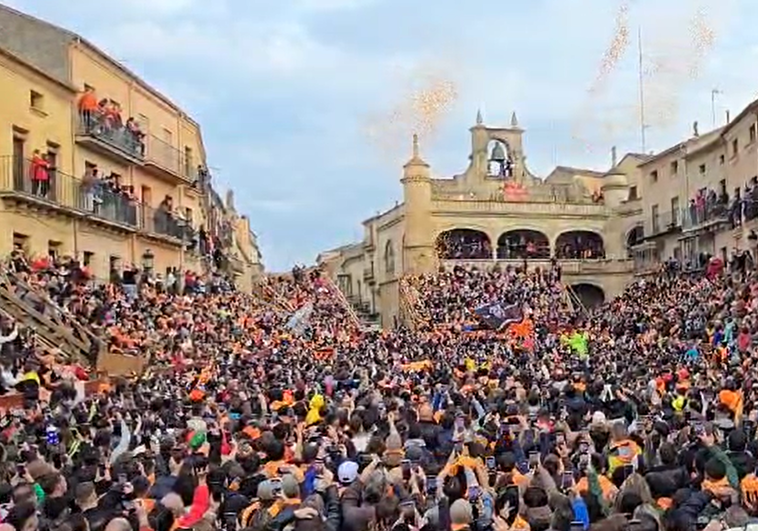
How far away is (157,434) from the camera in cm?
1302

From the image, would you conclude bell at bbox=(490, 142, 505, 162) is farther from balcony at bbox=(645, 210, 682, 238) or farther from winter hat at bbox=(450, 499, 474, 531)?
winter hat at bbox=(450, 499, 474, 531)

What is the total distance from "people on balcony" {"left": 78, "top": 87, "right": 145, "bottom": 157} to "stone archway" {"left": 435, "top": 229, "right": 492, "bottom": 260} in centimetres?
2298

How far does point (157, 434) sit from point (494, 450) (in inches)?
182

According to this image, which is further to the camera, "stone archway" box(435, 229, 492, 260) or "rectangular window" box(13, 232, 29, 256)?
"stone archway" box(435, 229, 492, 260)

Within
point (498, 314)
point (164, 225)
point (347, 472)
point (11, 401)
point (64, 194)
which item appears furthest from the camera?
point (498, 314)

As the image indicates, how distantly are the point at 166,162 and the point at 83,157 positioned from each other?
25.5 ft

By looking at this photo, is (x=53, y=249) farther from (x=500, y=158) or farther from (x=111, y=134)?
(x=500, y=158)

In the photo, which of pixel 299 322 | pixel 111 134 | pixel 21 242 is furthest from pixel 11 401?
pixel 299 322

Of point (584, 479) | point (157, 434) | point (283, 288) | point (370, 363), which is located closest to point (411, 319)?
point (283, 288)

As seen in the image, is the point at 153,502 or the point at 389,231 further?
the point at 389,231

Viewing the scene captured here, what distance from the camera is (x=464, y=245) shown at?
57.2 meters

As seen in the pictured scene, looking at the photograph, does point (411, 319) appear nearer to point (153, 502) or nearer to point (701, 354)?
point (701, 354)

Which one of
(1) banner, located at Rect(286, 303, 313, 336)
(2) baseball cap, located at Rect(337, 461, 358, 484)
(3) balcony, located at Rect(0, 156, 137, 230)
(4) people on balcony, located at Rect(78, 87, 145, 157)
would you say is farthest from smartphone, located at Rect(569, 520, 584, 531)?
(1) banner, located at Rect(286, 303, 313, 336)

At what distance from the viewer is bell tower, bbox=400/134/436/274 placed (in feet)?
180
